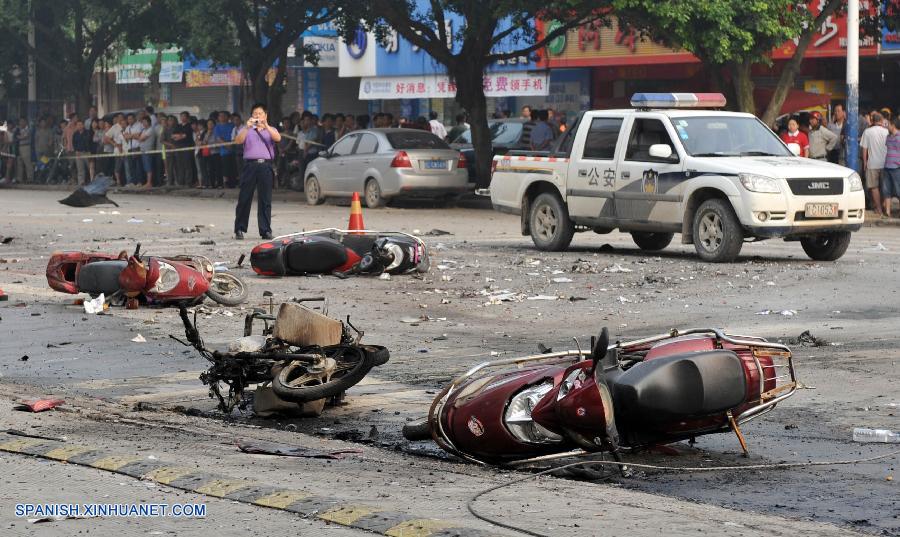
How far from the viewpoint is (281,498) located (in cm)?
632

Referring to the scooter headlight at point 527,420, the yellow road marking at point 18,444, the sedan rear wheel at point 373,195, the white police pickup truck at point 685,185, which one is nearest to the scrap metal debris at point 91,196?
the sedan rear wheel at point 373,195

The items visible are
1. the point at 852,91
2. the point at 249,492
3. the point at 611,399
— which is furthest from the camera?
the point at 852,91

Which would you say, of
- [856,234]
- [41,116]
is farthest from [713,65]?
[41,116]

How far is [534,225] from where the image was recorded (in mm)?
19547

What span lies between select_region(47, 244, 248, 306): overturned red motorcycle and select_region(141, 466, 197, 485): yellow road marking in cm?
643

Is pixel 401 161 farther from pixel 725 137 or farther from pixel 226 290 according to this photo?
pixel 226 290

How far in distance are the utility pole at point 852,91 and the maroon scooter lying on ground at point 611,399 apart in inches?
730

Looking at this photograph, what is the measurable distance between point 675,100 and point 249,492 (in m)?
12.7

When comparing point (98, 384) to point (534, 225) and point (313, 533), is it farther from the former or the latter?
point (534, 225)

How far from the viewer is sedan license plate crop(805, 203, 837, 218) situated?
55.0 feet

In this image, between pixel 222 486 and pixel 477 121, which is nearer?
pixel 222 486

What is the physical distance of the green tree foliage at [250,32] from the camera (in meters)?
34.9

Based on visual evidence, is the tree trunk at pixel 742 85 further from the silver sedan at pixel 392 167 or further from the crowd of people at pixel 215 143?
the silver sedan at pixel 392 167

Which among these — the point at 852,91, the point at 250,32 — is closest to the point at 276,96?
the point at 250,32
